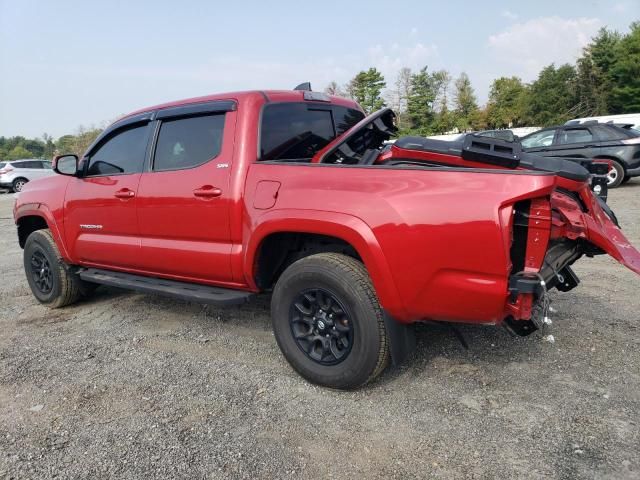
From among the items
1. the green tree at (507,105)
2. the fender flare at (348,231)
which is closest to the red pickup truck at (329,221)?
the fender flare at (348,231)

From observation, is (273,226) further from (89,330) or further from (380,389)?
(89,330)

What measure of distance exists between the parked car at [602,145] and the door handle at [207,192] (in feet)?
32.3

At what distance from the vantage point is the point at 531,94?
43281 mm

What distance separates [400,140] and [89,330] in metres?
3.15

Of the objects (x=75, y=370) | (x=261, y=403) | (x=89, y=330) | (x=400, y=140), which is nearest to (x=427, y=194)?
(x=400, y=140)

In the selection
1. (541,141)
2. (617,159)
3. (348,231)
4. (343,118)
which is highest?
(343,118)

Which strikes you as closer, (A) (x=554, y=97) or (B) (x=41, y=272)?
(B) (x=41, y=272)

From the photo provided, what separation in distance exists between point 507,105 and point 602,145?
131ft

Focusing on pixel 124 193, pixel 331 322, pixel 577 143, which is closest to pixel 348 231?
pixel 331 322

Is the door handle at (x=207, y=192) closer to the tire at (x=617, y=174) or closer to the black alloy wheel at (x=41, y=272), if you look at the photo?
the black alloy wheel at (x=41, y=272)

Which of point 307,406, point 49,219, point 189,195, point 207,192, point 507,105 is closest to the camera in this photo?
point 307,406

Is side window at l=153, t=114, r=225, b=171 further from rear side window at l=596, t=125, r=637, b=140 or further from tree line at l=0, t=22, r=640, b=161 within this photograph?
tree line at l=0, t=22, r=640, b=161

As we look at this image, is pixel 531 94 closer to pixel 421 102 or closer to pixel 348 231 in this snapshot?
pixel 421 102

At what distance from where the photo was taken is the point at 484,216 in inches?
93.4
